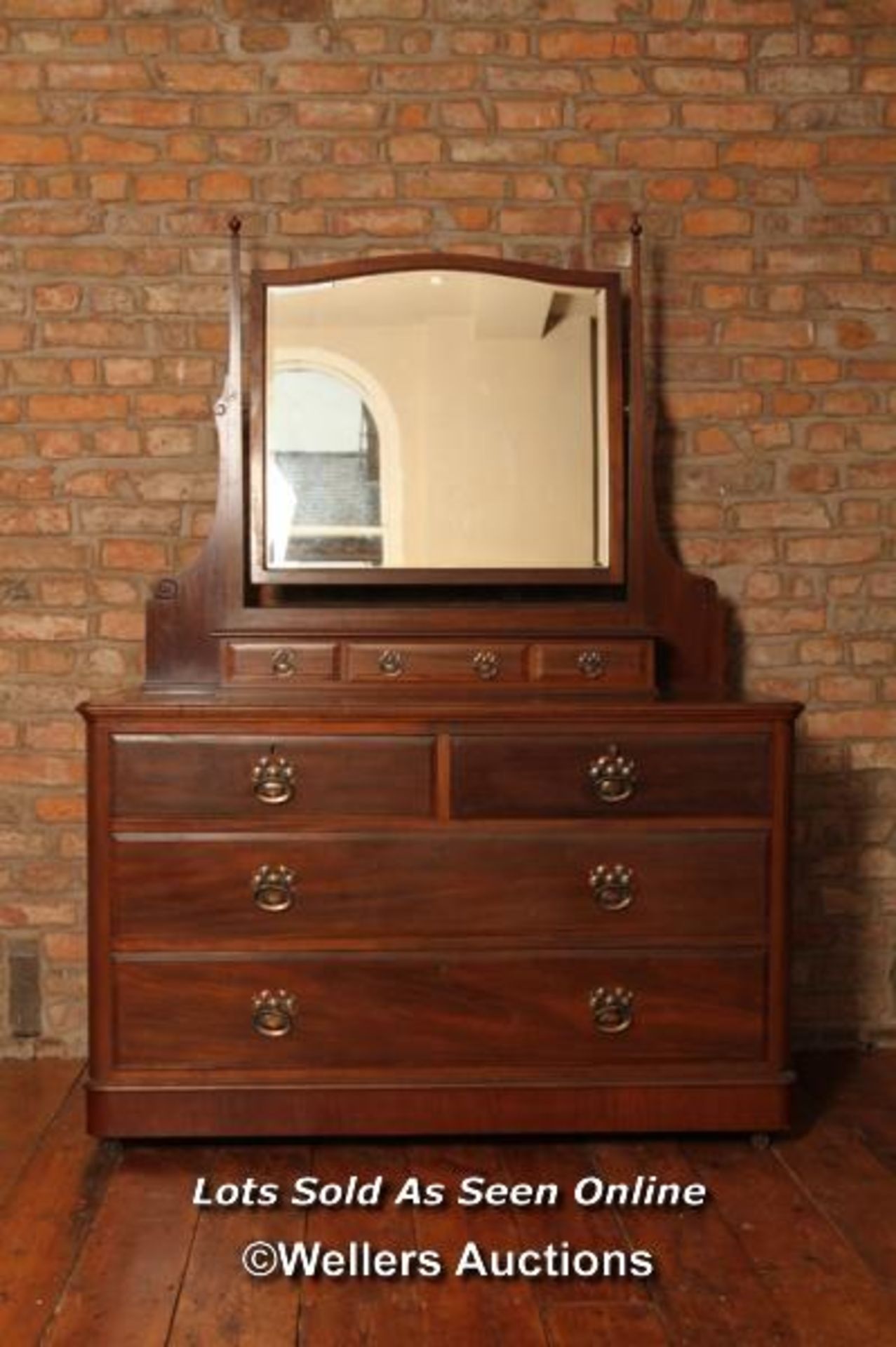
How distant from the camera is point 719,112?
377 centimetres

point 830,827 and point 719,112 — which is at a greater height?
point 719,112

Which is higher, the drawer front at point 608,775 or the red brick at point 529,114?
the red brick at point 529,114

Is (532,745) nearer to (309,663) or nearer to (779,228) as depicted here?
(309,663)

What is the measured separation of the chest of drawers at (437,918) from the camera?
3.04m

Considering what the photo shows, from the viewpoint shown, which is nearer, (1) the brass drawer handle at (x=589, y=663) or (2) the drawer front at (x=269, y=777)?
(2) the drawer front at (x=269, y=777)

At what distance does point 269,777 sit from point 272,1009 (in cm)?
46

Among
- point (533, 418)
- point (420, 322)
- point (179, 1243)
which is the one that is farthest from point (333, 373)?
point (179, 1243)

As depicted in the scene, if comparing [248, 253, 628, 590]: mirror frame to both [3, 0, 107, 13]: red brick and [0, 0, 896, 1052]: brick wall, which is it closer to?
[0, 0, 896, 1052]: brick wall

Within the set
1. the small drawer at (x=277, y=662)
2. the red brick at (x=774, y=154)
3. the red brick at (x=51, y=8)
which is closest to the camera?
the small drawer at (x=277, y=662)

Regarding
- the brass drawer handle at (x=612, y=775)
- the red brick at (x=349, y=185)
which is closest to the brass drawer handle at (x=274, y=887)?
the brass drawer handle at (x=612, y=775)

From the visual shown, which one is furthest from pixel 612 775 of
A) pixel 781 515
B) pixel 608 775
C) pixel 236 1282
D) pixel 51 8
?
pixel 51 8

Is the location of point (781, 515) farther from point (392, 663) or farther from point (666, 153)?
point (392, 663)

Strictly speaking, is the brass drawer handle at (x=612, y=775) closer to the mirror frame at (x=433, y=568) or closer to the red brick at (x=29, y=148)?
the mirror frame at (x=433, y=568)

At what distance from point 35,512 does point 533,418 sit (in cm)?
123
